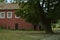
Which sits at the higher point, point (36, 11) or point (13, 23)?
point (36, 11)

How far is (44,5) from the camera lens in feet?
130

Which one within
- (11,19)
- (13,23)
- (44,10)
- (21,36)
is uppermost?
(44,10)

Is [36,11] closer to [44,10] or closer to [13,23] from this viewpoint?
[44,10]

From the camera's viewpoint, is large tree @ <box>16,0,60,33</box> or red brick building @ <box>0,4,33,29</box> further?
red brick building @ <box>0,4,33,29</box>

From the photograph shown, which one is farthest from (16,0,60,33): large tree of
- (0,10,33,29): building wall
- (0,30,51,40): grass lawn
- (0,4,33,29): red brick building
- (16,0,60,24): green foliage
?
(0,4,33,29): red brick building

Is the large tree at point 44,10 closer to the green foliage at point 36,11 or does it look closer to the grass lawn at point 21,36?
the green foliage at point 36,11

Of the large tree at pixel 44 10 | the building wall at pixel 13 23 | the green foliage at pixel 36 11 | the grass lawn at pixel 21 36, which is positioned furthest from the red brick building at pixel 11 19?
the grass lawn at pixel 21 36

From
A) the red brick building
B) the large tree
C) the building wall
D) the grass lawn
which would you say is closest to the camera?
the grass lawn

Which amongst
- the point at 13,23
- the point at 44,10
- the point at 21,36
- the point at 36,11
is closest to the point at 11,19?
the point at 13,23

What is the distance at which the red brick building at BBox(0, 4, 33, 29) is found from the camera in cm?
6538

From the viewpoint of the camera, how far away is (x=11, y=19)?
218 feet

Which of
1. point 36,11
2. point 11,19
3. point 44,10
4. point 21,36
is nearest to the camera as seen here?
point 21,36

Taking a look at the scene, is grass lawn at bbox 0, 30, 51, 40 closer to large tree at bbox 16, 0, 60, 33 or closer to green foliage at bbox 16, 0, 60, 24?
large tree at bbox 16, 0, 60, 33

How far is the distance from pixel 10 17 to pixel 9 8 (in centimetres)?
273
